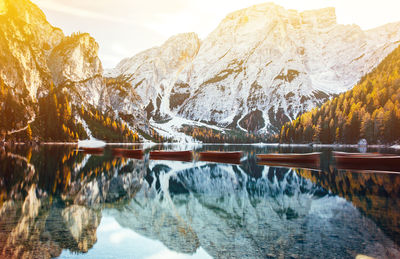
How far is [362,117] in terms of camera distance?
132000 mm

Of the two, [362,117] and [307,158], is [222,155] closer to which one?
[307,158]

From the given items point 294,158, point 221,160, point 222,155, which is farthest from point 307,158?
point 222,155

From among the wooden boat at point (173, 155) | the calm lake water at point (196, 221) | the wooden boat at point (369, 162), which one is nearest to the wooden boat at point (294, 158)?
the wooden boat at point (369, 162)

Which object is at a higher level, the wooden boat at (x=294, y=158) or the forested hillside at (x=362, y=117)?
the forested hillside at (x=362, y=117)

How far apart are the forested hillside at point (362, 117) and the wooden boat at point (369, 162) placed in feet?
286

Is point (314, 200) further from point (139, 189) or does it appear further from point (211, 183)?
point (139, 189)

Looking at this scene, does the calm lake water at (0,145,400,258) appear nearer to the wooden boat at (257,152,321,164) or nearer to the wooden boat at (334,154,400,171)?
the wooden boat at (334,154,400,171)

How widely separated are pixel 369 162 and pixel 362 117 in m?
99.7

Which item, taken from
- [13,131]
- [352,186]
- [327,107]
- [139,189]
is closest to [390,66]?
[327,107]

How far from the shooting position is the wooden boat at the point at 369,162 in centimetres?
4256

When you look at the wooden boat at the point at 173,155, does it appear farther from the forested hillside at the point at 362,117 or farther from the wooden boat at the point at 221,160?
the forested hillside at the point at 362,117

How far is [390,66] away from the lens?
176 metres

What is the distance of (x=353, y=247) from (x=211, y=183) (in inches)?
807

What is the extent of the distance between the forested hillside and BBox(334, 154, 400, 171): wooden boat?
8719 centimetres
